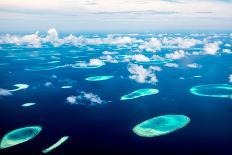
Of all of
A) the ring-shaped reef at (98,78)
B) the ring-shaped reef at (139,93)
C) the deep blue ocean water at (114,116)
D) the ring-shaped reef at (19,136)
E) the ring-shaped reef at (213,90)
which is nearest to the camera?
the deep blue ocean water at (114,116)

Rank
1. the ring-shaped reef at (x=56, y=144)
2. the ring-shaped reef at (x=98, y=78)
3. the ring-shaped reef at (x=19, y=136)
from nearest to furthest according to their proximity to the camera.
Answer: the ring-shaped reef at (x=56, y=144), the ring-shaped reef at (x=19, y=136), the ring-shaped reef at (x=98, y=78)

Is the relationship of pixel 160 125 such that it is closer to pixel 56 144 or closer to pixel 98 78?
pixel 56 144

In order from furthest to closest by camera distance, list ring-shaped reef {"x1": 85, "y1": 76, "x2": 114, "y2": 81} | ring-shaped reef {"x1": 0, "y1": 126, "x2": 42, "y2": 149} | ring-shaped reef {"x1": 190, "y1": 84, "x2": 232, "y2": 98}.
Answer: ring-shaped reef {"x1": 85, "y1": 76, "x2": 114, "y2": 81} < ring-shaped reef {"x1": 190, "y1": 84, "x2": 232, "y2": 98} < ring-shaped reef {"x1": 0, "y1": 126, "x2": 42, "y2": 149}

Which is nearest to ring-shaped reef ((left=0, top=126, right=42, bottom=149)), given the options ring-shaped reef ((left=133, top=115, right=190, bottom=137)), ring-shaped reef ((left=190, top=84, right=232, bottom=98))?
ring-shaped reef ((left=133, top=115, right=190, bottom=137))

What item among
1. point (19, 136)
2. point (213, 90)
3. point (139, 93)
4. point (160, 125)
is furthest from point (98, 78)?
point (19, 136)

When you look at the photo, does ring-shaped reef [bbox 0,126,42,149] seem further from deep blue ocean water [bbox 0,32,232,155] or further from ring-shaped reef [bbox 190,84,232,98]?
ring-shaped reef [bbox 190,84,232,98]

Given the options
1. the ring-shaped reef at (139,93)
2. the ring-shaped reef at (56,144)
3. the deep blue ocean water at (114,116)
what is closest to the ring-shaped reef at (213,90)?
the deep blue ocean water at (114,116)

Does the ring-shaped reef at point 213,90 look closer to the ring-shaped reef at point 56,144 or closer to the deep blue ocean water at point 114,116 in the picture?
the deep blue ocean water at point 114,116
